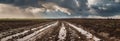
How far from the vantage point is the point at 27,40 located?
2209cm

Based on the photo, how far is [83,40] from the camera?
23.0 meters

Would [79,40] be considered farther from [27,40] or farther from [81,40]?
[27,40]

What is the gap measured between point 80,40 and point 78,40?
7.6 inches

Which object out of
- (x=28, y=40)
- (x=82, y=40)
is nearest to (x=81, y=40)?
(x=82, y=40)

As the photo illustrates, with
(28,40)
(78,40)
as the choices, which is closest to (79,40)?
(78,40)

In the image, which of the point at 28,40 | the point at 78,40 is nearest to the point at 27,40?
the point at 28,40

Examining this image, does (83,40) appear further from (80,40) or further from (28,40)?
(28,40)

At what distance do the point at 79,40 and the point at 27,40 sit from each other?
4.95 meters

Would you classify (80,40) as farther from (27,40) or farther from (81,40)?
(27,40)

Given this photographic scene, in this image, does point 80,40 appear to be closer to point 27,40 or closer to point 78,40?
point 78,40

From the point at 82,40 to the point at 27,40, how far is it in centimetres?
525

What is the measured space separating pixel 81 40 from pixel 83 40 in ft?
0.64

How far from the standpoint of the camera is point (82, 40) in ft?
75.4

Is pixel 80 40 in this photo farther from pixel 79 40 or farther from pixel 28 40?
pixel 28 40
